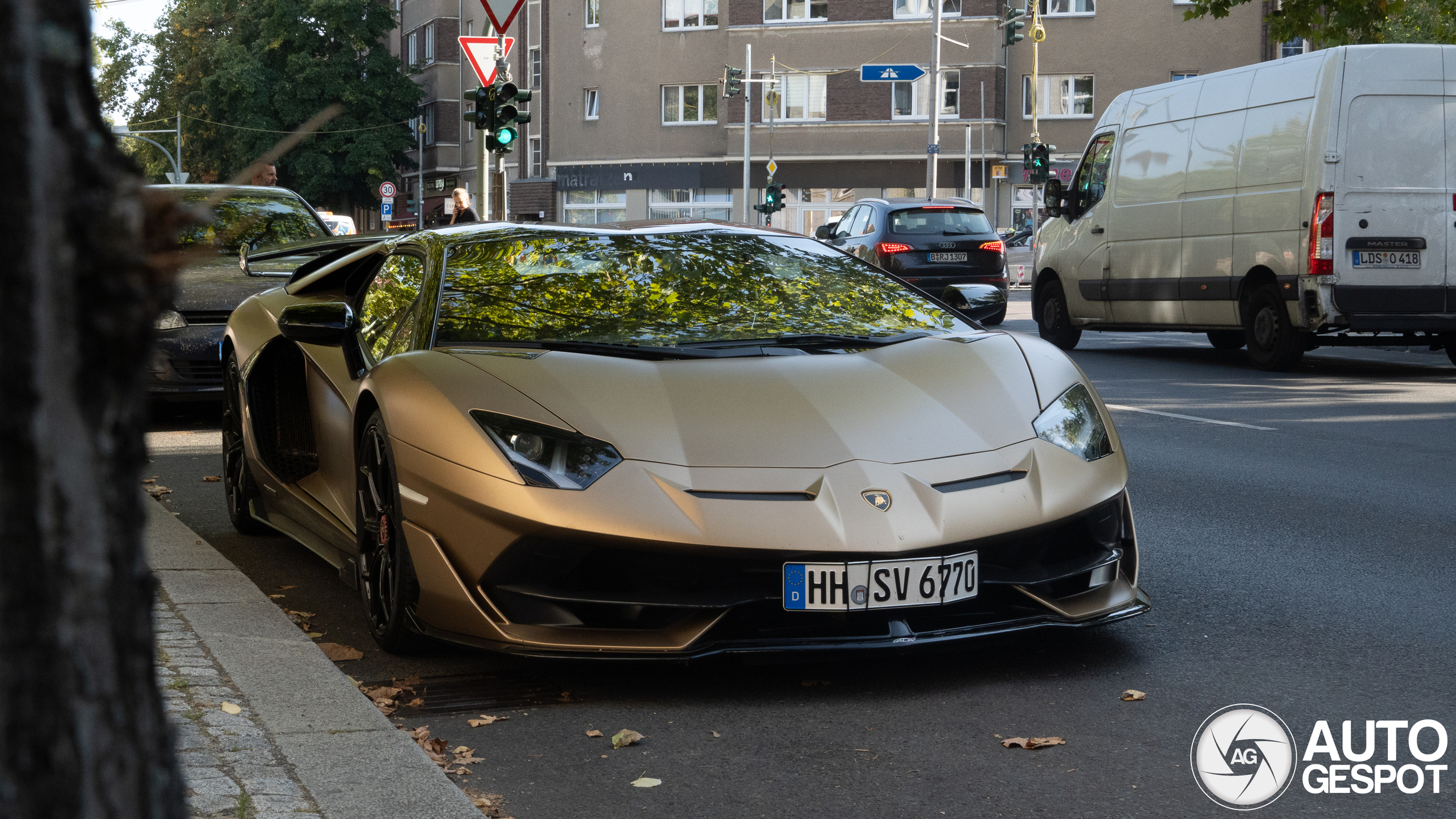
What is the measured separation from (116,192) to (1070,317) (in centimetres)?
1746

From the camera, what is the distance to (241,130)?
6194cm

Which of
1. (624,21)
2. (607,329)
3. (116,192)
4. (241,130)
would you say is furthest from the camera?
(241,130)

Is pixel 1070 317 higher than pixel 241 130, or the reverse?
pixel 241 130

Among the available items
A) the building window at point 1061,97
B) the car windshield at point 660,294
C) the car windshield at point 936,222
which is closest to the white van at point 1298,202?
the car windshield at point 936,222

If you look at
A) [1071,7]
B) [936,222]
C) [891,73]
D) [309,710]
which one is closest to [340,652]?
[309,710]

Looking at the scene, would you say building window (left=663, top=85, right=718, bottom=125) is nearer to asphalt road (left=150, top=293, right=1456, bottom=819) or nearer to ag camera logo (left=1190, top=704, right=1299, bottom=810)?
asphalt road (left=150, top=293, right=1456, bottom=819)

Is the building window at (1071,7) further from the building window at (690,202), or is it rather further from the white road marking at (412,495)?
the white road marking at (412,495)

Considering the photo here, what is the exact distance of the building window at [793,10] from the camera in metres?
53.4

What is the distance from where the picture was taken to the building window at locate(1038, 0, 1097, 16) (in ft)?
166

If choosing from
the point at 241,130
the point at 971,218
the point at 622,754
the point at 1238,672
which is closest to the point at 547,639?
the point at 622,754

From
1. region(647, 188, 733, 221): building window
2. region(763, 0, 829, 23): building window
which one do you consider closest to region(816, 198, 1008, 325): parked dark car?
region(763, 0, 829, 23): building window

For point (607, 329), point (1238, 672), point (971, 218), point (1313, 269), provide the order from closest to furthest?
1. point (1238, 672)
2. point (607, 329)
3. point (1313, 269)
4. point (971, 218)

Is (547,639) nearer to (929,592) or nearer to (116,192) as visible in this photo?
(929,592)

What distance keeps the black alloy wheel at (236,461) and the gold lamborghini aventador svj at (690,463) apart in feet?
3.67
